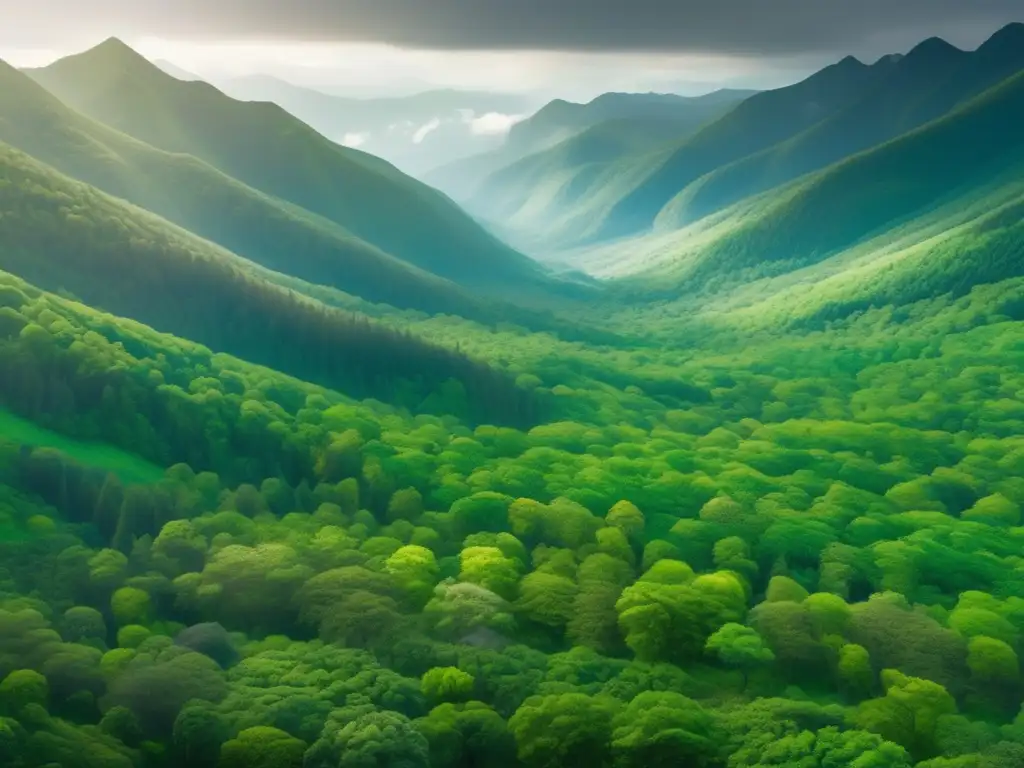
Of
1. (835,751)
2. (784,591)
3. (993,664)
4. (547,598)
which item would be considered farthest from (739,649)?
(993,664)

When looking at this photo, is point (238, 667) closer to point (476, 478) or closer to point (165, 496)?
point (165, 496)

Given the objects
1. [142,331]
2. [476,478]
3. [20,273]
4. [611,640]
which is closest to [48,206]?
[20,273]

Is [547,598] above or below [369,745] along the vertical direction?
above

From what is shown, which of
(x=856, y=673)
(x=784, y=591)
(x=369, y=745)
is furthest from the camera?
(x=784, y=591)

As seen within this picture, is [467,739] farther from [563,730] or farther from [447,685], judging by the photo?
[563,730]

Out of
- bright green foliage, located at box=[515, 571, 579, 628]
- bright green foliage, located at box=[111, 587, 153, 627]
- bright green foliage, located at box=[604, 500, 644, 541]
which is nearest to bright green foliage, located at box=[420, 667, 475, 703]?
bright green foliage, located at box=[515, 571, 579, 628]

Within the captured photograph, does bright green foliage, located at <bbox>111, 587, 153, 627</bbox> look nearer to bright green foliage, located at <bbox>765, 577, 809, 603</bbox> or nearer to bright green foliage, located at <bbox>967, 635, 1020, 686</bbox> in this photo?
bright green foliage, located at <bbox>765, 577, 809, 603</bbox>
